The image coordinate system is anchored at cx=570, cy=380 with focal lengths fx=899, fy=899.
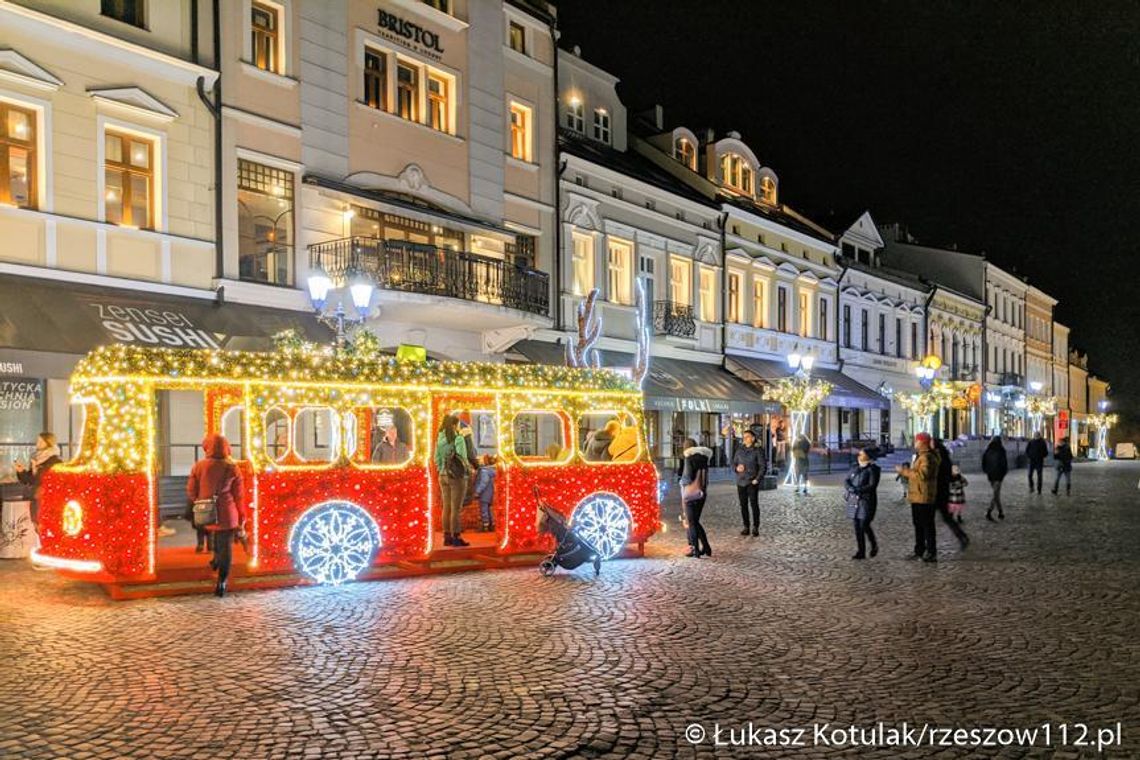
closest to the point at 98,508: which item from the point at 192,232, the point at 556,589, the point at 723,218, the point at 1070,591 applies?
the point at 556,589

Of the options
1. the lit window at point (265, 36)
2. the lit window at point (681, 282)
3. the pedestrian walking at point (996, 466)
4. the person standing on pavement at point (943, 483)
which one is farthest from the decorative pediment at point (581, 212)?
the person standing on pavement at point (943, 483)

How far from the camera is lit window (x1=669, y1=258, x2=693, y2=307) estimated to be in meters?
30.6

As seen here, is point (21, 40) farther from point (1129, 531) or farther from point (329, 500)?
point (1129, 531)

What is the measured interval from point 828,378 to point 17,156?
30657 mm

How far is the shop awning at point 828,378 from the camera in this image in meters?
32.5

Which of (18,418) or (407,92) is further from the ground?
(407,92)

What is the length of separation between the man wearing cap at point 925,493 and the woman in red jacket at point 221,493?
8610 mm

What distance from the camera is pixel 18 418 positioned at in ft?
49.9

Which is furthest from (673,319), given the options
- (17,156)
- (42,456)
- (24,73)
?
(42,456)

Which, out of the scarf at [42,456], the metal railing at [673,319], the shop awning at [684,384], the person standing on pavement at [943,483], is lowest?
the person standing on pavement at [943,483]

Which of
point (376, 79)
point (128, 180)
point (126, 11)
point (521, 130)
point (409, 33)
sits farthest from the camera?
point (521, 130)

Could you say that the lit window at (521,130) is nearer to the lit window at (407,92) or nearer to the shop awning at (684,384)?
the lit window at (407,92)

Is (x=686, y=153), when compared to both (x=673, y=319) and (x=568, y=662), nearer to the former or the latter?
(x=673, y=319)

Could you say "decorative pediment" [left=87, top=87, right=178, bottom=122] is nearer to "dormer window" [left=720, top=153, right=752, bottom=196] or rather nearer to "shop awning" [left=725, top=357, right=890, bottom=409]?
"shop awning" [left=725, top=357, right=890, bottom=409]
